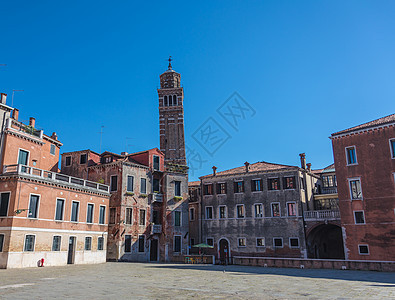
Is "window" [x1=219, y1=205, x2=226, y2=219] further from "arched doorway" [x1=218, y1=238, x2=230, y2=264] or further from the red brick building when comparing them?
the red brick building

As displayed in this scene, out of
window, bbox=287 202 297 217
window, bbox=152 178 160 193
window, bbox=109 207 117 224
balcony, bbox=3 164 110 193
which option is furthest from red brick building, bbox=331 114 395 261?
balcony, bbox=3 164 110 193

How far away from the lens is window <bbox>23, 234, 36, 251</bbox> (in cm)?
2470

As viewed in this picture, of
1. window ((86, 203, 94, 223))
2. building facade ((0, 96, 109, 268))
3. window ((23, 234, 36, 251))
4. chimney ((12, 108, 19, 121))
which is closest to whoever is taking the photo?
building facade ((0, 96, 109, 268))

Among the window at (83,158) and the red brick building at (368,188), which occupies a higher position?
the window at (83,158)

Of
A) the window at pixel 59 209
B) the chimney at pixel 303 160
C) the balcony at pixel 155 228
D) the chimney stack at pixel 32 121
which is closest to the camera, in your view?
the window at pixel 59 209

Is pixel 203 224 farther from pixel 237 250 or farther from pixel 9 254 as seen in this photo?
pixel 9 254

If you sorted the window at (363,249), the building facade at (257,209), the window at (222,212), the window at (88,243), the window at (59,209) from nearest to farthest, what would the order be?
the window at (59,209), the window at (363,249), the window at (88,243), the building facade at (257,209), the window at (222,212)

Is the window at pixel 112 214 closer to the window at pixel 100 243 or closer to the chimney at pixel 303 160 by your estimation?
the window at pixel 100 243

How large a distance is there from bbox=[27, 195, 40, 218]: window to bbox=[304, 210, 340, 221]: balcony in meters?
26.8

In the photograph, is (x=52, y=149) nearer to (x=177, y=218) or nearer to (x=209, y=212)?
(x=177, y=218)

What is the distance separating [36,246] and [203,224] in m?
21.8

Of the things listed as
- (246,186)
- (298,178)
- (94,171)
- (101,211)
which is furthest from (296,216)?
(94,171)

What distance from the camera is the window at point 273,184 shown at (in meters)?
38.9

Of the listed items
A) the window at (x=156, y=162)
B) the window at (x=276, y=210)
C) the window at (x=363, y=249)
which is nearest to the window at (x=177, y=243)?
the window at (x=156, y=162)
